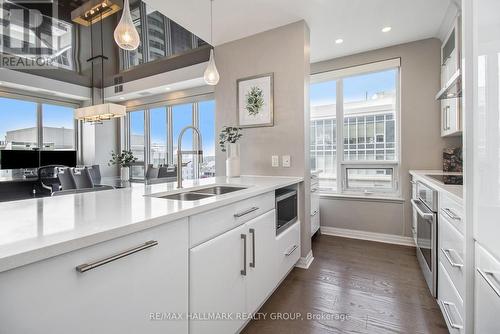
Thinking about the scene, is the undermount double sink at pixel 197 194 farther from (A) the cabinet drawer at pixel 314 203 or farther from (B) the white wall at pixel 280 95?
(A) the cabinet drawer at pixel 314 203

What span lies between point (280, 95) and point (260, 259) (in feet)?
5.73

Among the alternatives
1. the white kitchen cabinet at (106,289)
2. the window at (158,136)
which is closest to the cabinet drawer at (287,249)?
the white kitchen cabinet at (106,289)

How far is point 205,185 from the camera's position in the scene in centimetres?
186

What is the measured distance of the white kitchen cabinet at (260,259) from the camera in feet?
4.81

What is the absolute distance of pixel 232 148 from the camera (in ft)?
8.71

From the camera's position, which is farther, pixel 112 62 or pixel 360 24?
pixel 112 62

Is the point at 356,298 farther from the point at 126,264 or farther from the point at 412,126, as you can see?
the point at 412,126

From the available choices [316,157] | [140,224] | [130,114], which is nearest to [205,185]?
[140,224]

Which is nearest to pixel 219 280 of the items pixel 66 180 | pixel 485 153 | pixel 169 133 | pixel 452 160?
pixel 485 153

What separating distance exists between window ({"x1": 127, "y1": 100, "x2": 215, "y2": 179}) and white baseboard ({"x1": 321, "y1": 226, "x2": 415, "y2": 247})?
234 cm

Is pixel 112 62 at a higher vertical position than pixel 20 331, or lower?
higher

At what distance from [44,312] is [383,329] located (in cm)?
184

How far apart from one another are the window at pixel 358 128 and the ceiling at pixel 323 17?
0.52 m

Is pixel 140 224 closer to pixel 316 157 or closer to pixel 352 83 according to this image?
pixel 316 157
